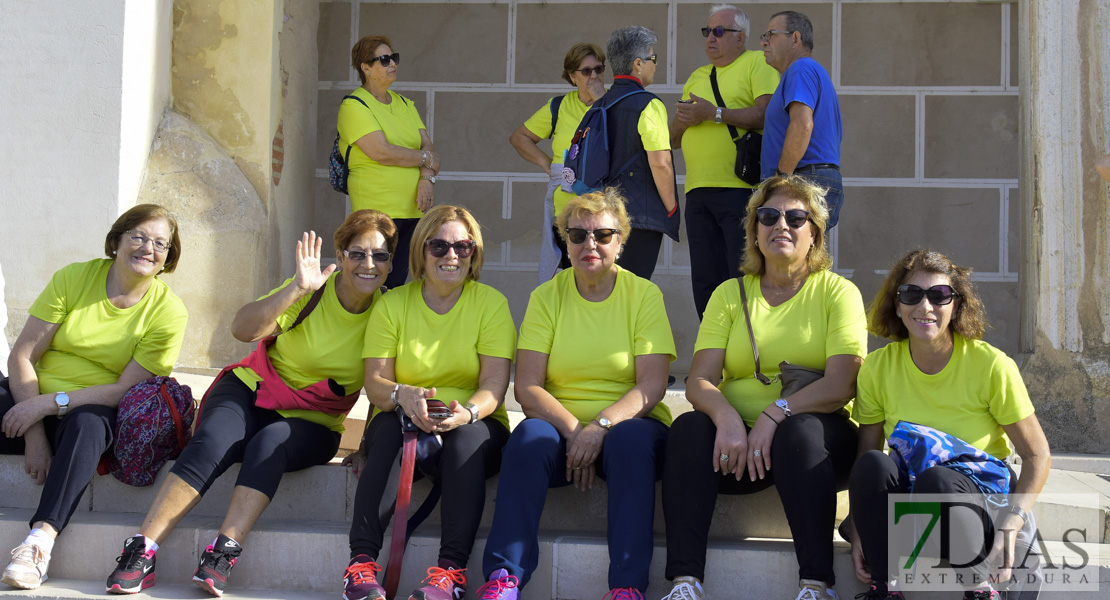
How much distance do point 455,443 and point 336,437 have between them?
0.72 m

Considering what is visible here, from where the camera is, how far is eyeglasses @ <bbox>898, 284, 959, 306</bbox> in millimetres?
3002

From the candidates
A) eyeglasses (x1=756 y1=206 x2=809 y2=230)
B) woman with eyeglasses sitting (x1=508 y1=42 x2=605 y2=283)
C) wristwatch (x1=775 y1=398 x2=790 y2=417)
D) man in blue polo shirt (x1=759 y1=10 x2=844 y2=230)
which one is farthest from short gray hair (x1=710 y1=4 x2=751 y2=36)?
wristwatch (x1=775 y1=398 x2=790 y2=417)

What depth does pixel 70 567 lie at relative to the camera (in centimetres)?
335

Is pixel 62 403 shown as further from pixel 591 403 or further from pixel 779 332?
pixel 779 332

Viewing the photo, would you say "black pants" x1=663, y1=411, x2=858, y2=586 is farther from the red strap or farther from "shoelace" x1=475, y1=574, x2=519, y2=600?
the red strap

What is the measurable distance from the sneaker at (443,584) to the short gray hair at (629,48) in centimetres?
248

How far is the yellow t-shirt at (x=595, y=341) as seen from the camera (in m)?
3.44

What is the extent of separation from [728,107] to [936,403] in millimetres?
2077

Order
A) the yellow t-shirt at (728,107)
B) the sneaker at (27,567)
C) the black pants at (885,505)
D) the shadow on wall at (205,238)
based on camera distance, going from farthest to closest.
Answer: the shadow on wall at (205,238), the yellow t-shirt at (728,107), the sneaker at (27,567), the black pants at (885,505)

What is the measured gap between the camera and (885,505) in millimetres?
2846

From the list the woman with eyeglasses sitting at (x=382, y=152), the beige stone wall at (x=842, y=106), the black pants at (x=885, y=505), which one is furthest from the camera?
the beige stone wall at (x=842, y=106)

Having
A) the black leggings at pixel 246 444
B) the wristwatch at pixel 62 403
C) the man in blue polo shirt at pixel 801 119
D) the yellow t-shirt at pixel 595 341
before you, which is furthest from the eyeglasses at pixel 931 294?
the wristwatch at pixel 62 403

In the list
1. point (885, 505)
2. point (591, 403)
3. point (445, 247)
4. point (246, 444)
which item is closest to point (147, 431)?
point (246, 444)

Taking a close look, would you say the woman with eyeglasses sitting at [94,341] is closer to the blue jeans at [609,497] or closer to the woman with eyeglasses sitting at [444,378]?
the woman with eyeglasses sitting at [444,378]
